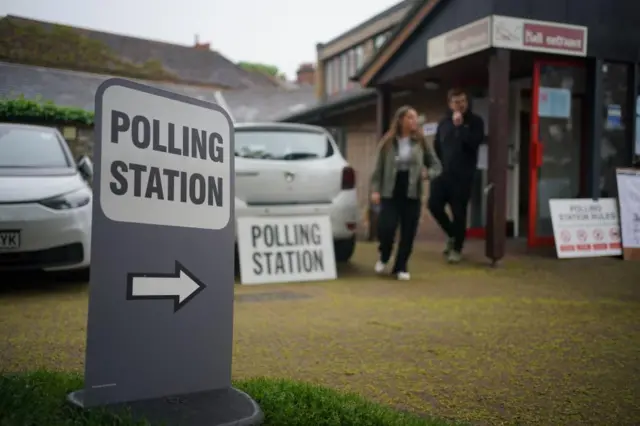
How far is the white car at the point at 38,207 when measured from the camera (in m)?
4.84

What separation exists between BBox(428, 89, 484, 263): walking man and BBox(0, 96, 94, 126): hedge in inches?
165

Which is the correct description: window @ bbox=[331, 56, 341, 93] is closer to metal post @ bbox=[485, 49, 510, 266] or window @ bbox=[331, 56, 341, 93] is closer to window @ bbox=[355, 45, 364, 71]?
window @ bbox=[355, 45, 364, 71]

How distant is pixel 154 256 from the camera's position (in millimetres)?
2143

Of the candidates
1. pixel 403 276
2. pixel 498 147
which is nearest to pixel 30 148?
pixel 403 276

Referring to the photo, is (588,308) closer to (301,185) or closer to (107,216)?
(301,185)

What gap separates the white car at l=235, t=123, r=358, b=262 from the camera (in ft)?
19.4

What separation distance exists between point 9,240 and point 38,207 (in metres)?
0.35

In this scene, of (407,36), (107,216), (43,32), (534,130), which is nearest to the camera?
(107,216)

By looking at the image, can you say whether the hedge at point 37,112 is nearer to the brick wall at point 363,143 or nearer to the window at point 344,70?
the brick wall at point 363,143

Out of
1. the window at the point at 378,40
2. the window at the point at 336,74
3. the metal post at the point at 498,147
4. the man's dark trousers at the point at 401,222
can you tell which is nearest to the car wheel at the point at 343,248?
the man's dark trousers at the point at 401,222

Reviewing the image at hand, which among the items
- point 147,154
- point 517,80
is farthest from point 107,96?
point 517,80

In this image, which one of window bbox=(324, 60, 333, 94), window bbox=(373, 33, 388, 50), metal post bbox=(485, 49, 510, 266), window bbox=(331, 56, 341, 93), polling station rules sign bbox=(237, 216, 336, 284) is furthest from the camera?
window bbox=(324, 60, 333, 94)

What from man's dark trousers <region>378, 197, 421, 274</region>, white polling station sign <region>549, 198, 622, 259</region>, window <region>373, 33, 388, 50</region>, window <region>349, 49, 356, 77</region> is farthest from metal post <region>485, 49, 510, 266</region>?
window <region>349, 49, 356, 77</region>

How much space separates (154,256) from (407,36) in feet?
24.4
